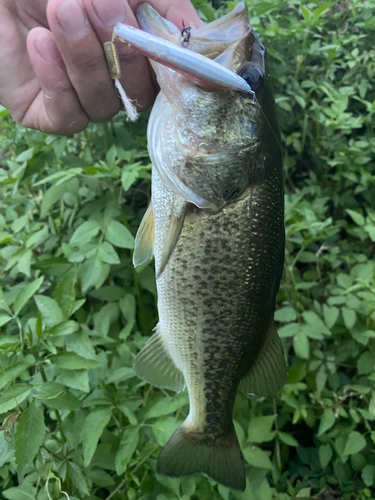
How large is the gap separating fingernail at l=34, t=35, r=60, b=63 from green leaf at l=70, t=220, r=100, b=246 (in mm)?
672

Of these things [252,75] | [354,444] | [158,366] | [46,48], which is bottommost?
[354,444]

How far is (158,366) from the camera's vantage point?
1.21 metres

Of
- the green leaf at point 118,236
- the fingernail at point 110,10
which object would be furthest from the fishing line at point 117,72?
the green leaf at point 118,236

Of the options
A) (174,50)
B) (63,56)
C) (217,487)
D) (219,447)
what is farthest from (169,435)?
(63,56)

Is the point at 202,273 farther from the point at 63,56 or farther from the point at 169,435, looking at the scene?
the point at 63,56

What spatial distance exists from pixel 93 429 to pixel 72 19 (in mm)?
1220

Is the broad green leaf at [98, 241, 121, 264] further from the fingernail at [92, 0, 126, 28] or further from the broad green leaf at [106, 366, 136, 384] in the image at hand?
the fingernail at [92, 0, 126, 28]

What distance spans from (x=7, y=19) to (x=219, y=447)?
1.69 metres

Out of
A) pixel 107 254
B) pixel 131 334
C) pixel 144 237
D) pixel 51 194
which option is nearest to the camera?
pixel 144 237

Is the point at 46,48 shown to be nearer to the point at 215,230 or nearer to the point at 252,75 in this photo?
the point at 252,75

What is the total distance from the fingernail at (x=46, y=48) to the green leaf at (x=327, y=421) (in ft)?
5.80

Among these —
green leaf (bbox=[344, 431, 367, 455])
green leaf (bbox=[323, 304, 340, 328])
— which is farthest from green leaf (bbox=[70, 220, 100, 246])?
green leaf (bbox=[344, 431, 367, 455])

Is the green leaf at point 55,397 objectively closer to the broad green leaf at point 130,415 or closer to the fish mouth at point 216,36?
the broad green leaf at point 130,415

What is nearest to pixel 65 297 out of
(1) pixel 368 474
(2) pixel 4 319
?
(2) pixel 4 319
